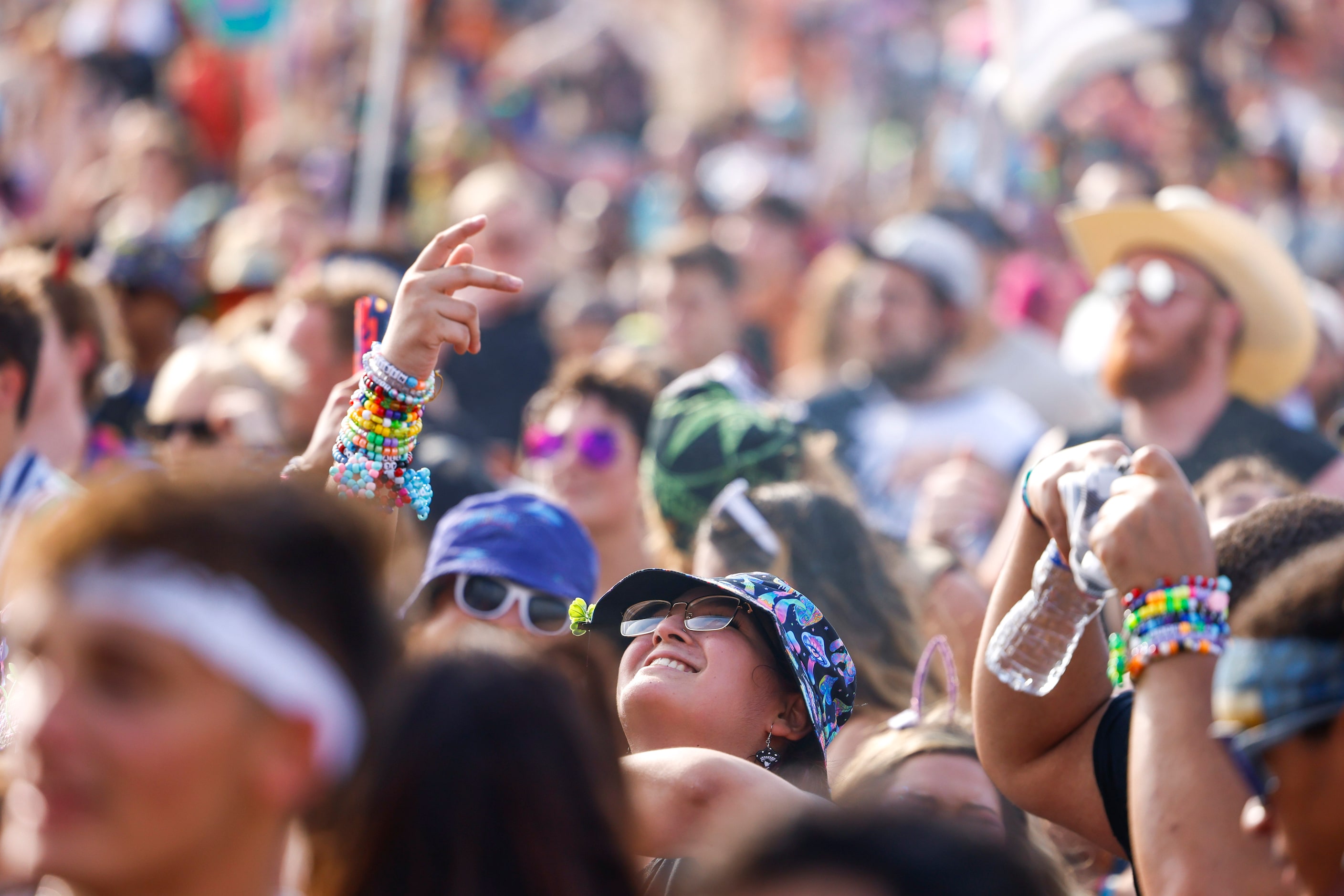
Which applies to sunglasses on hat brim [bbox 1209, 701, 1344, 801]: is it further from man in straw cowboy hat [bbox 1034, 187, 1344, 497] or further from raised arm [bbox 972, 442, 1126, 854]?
man in straw cowboy hat [bbox 1034, 187, 1344, 497]

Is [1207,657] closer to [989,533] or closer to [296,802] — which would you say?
[296,802]

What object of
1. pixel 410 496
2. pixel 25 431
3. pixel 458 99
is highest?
pixel 410 496

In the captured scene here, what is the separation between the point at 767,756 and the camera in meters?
2.62

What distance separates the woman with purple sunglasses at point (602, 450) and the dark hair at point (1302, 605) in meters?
2.73

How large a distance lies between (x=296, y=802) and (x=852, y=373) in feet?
17.5

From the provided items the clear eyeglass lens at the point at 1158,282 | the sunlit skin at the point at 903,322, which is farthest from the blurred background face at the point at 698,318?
the clear eyeglass lens at the point at 1158,282

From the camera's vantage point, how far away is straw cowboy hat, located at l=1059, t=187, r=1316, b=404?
16.2 feet

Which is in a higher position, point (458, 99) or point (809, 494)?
point (809, 494)

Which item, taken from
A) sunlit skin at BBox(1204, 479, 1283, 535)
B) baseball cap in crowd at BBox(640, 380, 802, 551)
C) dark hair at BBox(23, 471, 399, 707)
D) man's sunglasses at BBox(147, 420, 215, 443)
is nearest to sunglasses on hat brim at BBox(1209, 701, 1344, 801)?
dark hair at BBox(23, 471, 399, 707)

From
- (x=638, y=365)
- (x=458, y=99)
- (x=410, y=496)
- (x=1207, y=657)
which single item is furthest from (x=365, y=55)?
(x=1207, y=657)

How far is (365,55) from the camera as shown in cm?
1205

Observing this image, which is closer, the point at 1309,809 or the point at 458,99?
the point at 1309,809

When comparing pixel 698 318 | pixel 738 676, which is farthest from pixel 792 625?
pixel 698 318

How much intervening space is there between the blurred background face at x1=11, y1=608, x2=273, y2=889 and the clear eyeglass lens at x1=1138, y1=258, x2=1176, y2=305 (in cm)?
420
